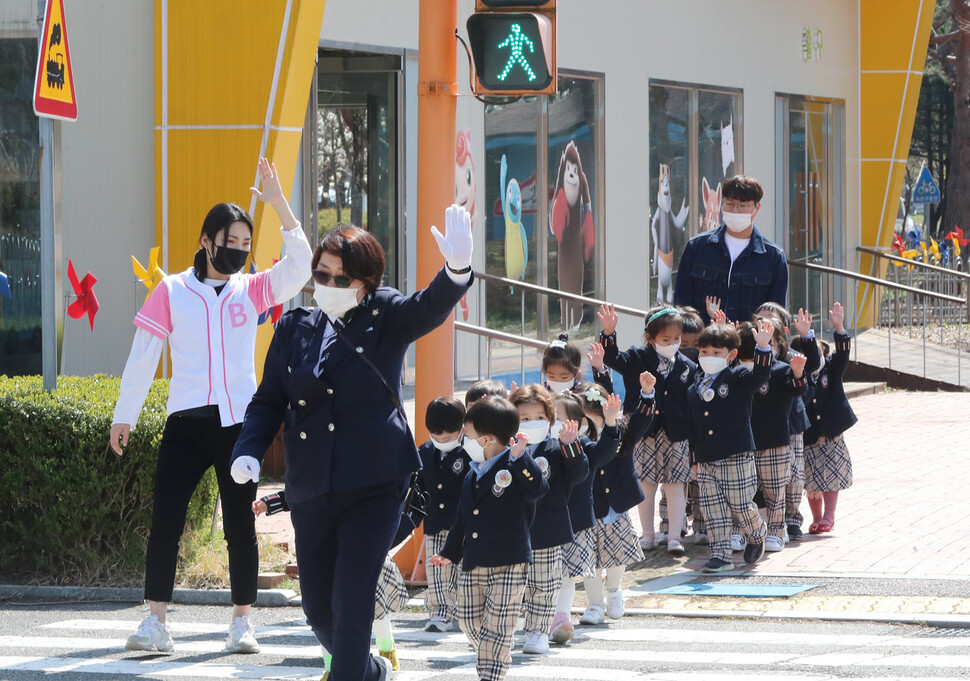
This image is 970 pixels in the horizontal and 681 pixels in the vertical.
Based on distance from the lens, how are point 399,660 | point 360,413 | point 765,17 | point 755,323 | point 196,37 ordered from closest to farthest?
point 360,413
point 399,660
point 755,323
point 196,37
point 765,17

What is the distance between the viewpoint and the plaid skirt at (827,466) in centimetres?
930

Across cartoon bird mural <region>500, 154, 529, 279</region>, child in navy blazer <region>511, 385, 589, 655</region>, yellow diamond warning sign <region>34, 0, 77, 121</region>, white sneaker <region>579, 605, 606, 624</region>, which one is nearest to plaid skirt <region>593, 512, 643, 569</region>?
white sneaker <region>579, 605, 606, 624</region>

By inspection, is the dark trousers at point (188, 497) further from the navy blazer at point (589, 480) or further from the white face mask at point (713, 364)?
the white face mask at point (713, 364)

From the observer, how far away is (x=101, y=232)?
12.0m

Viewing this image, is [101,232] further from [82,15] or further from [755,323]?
[755,323]

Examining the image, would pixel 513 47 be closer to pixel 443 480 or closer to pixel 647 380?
pixel 647 380

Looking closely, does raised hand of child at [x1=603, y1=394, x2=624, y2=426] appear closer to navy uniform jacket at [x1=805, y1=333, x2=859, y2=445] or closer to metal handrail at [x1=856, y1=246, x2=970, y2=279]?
navy uniform jacket at [x1=805, y1=333, x2=859, y2=445]

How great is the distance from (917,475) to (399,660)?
649 cm

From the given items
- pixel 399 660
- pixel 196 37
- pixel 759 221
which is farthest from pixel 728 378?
pixel 759 221

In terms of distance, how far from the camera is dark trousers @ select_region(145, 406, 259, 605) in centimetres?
656

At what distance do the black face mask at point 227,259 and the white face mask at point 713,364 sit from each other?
9.16ft

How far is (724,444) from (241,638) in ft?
9.83

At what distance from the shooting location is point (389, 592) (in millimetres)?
6355

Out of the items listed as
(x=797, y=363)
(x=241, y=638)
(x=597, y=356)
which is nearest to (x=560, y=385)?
(x=597, y=356)
